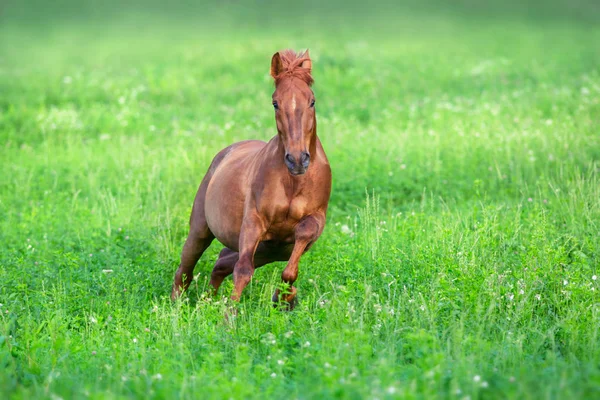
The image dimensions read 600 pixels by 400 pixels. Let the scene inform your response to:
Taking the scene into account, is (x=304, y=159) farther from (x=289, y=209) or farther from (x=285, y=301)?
(x=285, y=301)

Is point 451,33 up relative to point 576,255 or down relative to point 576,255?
up

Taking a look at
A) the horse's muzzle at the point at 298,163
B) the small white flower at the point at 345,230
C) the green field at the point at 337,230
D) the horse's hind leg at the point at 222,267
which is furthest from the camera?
the small white flower at the point at 345,230

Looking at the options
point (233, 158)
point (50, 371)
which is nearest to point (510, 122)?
point (233, 158)

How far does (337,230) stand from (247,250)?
9.10 ft

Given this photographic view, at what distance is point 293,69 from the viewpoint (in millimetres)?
6688

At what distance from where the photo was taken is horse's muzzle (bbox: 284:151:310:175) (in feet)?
20.2

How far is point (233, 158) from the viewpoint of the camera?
7.96m

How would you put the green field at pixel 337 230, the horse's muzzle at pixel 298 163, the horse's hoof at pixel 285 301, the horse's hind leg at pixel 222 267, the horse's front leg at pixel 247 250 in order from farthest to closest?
the horse's hind leg at pixel 222 267, the horse's front leg at pixel 247 250, the horse's hoof at pixel 285 301, the horse's muzzle at pixel 298 163, the green field at pixel 337 230

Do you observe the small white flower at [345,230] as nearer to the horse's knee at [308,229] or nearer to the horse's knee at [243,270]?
the horse's knee at [308,229]

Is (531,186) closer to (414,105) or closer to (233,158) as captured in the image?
(233,158)

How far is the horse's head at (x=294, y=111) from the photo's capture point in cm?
620

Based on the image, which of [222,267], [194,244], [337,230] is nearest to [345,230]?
[337,230]

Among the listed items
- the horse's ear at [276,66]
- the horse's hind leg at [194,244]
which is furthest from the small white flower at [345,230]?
the horse's ear at [276,66]

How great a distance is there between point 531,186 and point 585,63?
1126 centimetres
